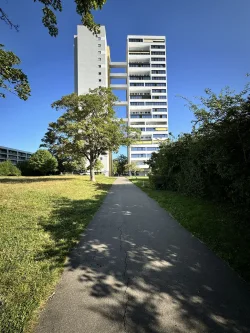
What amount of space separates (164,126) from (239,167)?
3299 inches

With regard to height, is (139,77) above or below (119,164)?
above

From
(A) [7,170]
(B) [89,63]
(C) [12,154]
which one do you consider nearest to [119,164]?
(B) [89,63]

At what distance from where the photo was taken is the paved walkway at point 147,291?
94.6 inches

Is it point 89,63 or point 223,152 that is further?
point 89,63

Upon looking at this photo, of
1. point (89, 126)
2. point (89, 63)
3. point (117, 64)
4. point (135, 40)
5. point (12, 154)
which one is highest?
point (135, 40)

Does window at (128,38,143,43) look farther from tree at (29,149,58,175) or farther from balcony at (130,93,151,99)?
tree at (29,149,58,175)

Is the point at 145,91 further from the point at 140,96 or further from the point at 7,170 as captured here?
the point at 7,170

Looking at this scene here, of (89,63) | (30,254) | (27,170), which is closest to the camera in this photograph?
(30,254)

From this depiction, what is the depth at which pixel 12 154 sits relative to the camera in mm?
127312

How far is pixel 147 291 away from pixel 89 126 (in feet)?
73.7

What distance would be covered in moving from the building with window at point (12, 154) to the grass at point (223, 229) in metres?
125

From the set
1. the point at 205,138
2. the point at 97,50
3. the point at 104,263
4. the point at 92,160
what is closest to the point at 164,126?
the point at 97,50

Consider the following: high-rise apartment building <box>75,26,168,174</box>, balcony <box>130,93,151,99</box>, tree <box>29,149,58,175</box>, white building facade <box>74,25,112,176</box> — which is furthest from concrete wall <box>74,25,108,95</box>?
tree <box>29,149,58,175</box>

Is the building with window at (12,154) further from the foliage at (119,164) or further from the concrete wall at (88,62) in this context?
the concrete wall at (88,62)
